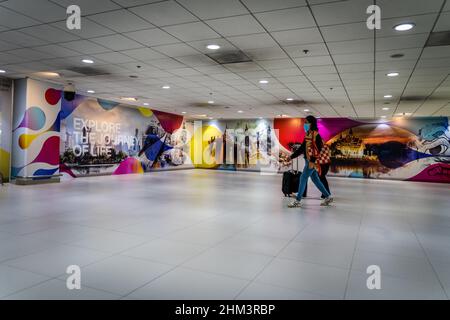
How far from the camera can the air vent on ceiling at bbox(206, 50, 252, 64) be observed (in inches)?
251

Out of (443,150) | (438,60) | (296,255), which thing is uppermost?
(438,60)

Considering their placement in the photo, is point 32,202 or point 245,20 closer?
point 245,20

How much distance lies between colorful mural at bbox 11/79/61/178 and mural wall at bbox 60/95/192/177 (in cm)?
141

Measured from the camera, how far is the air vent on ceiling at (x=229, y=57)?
6.37m

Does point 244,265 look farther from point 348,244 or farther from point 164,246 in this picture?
point 348,244

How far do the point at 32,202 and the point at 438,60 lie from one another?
8.27 meters

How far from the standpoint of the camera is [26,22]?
16.5 feet

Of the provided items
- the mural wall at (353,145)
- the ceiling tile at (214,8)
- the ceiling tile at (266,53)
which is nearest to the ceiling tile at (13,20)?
the ceiling tile at (214,8)

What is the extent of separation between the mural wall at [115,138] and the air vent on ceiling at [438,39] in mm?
10655

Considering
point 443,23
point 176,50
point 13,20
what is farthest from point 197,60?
point 443,23

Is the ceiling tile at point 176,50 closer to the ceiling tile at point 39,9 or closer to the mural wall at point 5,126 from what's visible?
the ceiling tile at point 39,9

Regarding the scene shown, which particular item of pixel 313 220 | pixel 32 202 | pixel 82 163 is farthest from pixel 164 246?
pixel 82 163

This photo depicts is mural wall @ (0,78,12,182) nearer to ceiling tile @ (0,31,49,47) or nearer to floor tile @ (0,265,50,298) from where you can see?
ceiling tile @ (0,31,49,47)

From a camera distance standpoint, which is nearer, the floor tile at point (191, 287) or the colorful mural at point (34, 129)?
the floor tile at point (191, 287)
